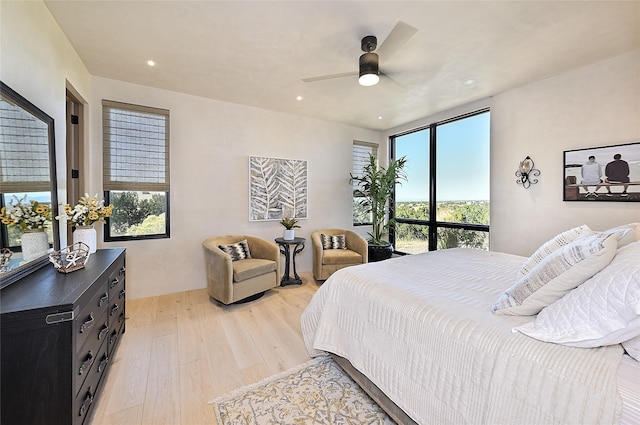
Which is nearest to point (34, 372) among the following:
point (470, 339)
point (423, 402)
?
point (423, 402)

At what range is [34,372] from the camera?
3.66 feet

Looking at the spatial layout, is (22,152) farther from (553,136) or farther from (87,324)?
(553,136)

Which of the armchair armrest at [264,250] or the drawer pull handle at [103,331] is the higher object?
the armchair armrest at [264,250]

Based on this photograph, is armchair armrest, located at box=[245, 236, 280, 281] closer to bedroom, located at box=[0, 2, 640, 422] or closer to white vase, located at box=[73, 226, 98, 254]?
bedroom, located at box=[0, 2, 640, 422]

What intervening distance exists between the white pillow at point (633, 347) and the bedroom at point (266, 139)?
255cm

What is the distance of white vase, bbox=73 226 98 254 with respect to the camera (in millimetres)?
2055

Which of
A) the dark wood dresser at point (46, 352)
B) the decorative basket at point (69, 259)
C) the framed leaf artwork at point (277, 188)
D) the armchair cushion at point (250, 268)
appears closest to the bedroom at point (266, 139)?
the framed leaf artwork at point (277, 188)

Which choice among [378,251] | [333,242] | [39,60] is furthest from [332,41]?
[378,251]

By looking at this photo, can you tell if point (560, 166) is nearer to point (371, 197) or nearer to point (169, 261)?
point (371, 197)

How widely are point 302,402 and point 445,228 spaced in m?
3.67

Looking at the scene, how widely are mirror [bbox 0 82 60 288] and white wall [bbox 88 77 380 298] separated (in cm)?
143

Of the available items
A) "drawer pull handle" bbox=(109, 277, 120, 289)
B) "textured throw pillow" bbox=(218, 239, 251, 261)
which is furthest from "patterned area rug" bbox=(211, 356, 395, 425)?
"textured throw pillow" bbox=(218, 239, 251, 261)

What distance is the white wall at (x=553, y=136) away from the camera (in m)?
2.58

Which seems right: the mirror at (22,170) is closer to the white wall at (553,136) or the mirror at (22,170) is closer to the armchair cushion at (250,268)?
the armchair cushion at (250,268)
